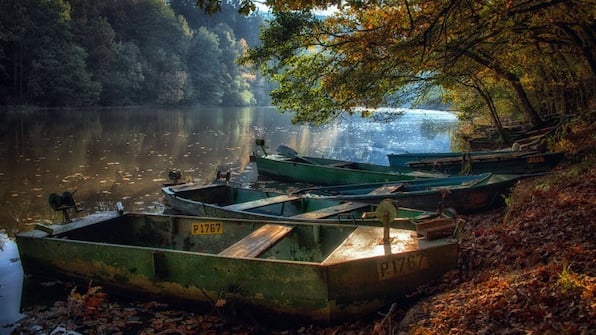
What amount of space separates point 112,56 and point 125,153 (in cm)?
3670

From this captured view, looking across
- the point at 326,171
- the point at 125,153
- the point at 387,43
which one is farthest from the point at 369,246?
the point at 125,153

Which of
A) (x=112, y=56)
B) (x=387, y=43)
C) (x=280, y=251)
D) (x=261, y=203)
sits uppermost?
(x=112, y=56)

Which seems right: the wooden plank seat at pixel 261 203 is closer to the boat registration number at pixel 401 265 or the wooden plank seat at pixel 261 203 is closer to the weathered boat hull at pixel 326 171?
the weathered boat hull at pixel 326 171

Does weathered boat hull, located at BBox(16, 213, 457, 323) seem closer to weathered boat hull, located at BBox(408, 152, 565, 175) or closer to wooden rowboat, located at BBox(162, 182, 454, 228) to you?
wooden rowboat, located at BBox(162, 182, 454, 228)

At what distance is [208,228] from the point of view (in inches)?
310

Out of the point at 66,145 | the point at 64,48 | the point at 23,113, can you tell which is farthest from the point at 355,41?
the point at 64,48

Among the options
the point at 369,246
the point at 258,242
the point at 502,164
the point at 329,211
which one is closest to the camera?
the point at 369,246

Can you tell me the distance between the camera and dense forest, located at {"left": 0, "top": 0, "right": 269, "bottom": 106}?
4422 cm

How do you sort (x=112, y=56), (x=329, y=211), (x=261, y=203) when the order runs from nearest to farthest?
(x=329, y=211) < (x=261, y=203) < (x=112, y=56)

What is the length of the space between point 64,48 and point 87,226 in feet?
147

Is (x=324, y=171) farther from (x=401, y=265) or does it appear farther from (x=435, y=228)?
(x=401, y=265)

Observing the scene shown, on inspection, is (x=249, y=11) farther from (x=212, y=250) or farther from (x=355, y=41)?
(x=355, y=41)

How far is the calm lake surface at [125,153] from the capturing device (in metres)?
14.2

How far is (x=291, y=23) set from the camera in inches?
433
